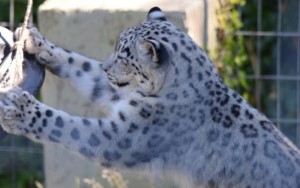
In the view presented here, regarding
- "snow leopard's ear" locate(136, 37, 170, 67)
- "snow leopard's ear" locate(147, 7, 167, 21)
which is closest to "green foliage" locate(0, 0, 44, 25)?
"snow leopard's ear" locate(147, 7, 167, 21)

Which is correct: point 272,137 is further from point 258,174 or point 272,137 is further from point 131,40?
point 131,40

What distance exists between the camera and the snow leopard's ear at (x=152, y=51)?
5.89 meters

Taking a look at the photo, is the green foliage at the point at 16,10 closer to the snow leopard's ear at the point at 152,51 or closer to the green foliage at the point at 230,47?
the green foliage at the point at 230,47

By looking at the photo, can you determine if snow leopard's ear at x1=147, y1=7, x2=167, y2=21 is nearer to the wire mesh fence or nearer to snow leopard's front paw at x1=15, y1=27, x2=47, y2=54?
snow leopard's front paw at x1=15, y1=27, x2=47, y2=54

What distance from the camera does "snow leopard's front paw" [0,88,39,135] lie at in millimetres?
5723

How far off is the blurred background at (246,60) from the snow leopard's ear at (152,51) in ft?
5.95

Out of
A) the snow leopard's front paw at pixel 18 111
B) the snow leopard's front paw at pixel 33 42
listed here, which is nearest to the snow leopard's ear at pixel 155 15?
the snow leopard's front paw at pixel 33 42

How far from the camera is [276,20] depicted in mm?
9375

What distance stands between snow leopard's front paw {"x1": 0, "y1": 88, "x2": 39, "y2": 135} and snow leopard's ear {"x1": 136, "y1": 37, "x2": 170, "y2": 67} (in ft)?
1.83

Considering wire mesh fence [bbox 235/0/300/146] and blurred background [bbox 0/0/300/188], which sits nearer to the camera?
blurred background [bbox 0/0/300/188]

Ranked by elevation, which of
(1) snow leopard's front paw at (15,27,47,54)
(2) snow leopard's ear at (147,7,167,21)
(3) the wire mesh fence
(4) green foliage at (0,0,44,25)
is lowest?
(3) the wire mesh fence

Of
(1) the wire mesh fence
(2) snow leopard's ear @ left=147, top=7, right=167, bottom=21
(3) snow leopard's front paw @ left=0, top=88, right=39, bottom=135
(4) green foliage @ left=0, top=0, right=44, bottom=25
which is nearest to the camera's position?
(3) snow leopard's front paw @ left=0, top=88, right=39, bottom=135

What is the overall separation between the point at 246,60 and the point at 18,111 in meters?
3.76

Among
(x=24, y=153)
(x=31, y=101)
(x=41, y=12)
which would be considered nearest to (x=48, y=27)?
(x=41, y=12)
